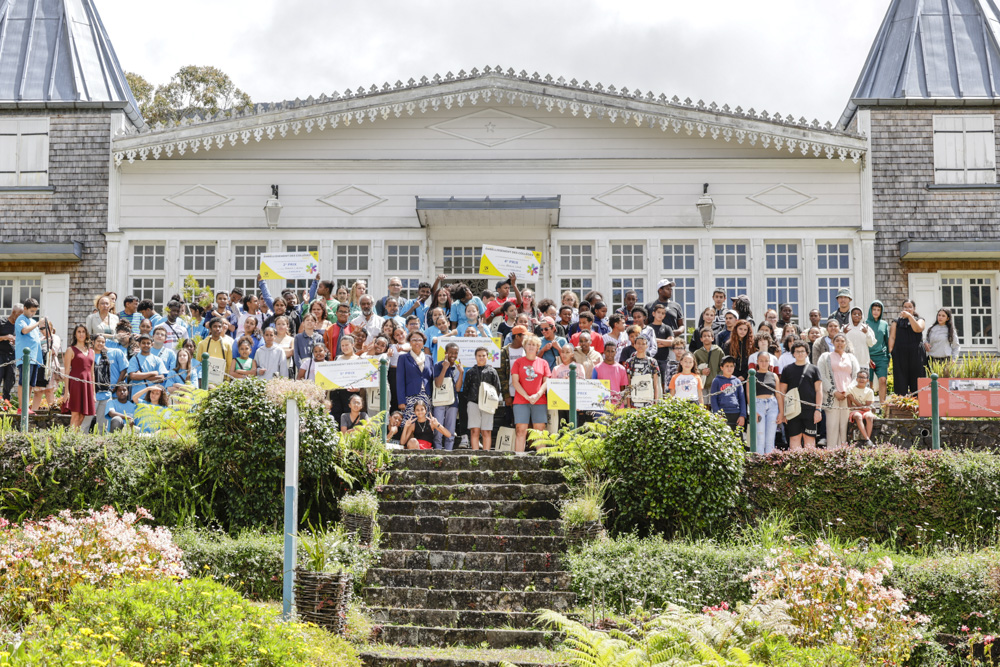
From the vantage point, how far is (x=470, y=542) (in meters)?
12.0

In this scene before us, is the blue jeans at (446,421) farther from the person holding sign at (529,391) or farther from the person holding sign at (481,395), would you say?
the person holding sign at (529,391)

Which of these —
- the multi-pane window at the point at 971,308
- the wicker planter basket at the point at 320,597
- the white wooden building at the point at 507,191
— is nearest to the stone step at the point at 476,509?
the wicker planter basket at the point at 320,597

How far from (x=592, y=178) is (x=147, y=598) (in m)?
15.1

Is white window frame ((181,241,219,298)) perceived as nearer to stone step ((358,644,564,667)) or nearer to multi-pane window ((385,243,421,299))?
multi-pane window ((385,243,421,299))

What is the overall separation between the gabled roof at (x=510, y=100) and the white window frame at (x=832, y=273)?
1.67 meters

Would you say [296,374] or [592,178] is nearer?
[296,374]

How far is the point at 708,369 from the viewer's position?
14836 mm

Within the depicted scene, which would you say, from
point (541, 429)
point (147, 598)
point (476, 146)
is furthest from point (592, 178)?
point (147, 598)

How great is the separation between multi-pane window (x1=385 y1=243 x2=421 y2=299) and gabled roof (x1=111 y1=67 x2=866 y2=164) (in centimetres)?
244

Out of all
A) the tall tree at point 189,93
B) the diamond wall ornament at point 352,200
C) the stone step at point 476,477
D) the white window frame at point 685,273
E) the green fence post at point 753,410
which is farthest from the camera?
the tall tree at point 189,93

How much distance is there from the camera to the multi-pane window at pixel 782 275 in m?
21.6

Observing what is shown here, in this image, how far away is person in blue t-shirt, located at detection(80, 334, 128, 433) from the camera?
14.7m

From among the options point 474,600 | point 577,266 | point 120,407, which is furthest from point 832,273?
point 120,407

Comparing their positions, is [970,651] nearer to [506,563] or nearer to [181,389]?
[506,563]
